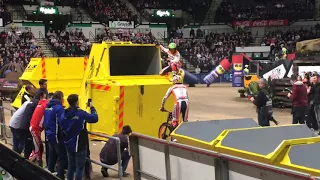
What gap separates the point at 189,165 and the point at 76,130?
269 centimetres

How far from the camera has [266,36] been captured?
46.9 meters

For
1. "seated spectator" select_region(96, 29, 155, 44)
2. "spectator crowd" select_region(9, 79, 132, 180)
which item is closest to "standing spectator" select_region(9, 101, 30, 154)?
"spectator crowd" select_region(9, 79, 132, 180)

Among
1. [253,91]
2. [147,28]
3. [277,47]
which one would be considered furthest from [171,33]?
[253,91]

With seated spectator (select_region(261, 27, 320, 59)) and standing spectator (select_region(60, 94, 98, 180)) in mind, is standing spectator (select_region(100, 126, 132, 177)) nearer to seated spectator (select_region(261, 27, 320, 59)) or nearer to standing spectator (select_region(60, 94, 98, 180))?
standing spectator (select_region(60, 94, 98, 180))


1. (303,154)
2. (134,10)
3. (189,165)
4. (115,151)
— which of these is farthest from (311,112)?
(134,10)

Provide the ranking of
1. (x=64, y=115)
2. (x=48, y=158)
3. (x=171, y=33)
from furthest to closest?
(x=171, y=33) → (x=48, y=158) → (x=64, y=115)

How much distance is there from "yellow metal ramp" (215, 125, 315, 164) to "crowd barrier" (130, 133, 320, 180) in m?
0.57

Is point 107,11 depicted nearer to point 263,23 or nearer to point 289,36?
point 263,23

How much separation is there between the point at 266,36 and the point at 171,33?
31.4 feet

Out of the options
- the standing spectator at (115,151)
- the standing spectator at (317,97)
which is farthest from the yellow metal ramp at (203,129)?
the standing spectator at (317,97)

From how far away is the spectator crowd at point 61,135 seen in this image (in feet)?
21.6

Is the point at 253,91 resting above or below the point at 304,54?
below

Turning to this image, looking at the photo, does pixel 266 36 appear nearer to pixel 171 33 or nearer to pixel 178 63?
pixel 171 33

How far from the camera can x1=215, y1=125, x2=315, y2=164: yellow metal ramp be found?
500 cm
